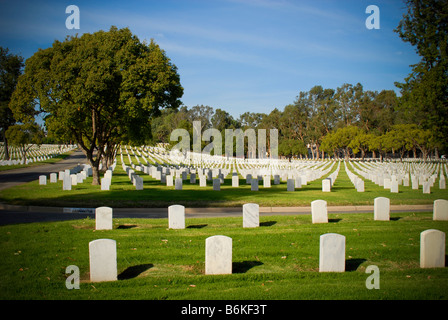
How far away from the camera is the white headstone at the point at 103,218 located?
11.0 metres

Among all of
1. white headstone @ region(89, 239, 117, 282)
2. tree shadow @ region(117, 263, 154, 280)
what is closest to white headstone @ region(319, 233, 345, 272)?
tree shadow @ region(117, 263, 154, 280)

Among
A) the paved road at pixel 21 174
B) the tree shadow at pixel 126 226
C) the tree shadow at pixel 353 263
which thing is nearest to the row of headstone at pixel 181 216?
the tree shadow at pixel 126 226

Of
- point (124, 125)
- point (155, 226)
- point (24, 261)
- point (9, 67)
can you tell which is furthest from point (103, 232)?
point (9, 67)

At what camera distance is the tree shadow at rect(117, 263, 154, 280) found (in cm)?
734

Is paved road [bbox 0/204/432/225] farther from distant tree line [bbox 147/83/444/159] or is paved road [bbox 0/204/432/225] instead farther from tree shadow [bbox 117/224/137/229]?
distant tree line [bbox 147/83/444/159]

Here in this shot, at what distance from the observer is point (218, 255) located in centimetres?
738

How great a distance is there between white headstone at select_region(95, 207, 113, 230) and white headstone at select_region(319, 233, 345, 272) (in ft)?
22.2

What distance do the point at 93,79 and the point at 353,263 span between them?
1778 cm

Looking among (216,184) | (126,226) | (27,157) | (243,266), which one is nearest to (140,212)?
(126,226)

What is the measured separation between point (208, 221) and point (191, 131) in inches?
3118

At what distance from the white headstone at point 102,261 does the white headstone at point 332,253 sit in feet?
14.2

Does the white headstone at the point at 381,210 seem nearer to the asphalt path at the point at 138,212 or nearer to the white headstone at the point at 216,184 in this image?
the asphalt path at the point at 138,212

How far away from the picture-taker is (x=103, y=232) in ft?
34.8

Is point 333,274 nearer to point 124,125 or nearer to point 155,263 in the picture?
point 155,263
